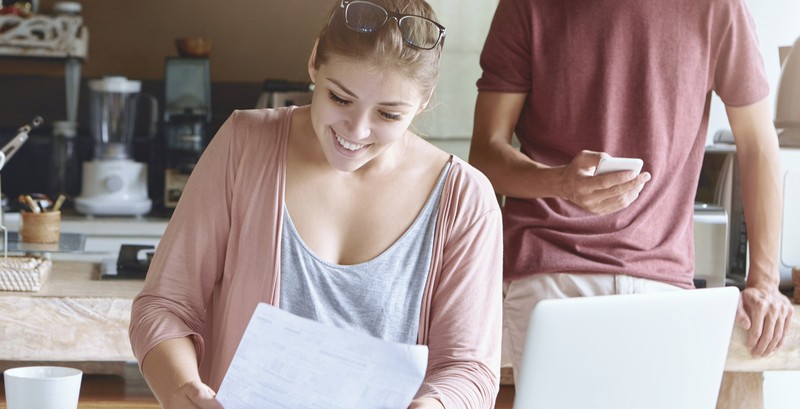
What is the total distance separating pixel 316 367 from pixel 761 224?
126 centimetres

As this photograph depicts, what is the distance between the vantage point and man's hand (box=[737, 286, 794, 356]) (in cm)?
193

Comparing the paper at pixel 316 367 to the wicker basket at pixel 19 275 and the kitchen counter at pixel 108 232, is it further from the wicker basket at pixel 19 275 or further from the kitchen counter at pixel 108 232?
the kitchen counter at pixel 108 232

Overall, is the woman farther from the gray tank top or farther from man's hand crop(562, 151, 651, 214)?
man's hand crop(562, 151, 651, 214)

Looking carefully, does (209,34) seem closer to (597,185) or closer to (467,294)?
(597,185)

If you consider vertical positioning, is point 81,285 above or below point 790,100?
below

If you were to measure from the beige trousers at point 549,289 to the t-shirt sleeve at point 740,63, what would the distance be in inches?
15.6

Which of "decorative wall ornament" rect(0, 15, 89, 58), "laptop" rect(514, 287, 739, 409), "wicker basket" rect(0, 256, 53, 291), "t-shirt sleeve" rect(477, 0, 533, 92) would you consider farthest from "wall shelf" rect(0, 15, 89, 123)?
"laptop" rect(514, 287, 739, 409)

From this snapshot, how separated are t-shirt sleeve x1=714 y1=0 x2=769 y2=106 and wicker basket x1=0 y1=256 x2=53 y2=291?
1.48 m

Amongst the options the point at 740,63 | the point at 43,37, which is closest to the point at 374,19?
the point at 740,63

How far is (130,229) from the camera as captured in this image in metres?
3.82

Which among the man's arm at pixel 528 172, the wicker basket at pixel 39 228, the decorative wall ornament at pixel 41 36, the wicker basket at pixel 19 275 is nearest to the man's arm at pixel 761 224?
the man's arm at pixel 528 172

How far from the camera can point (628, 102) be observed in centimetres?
187

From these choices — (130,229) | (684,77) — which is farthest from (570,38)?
(130,229)

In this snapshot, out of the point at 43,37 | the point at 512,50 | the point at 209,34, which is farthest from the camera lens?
the point at 209,34
